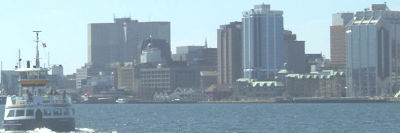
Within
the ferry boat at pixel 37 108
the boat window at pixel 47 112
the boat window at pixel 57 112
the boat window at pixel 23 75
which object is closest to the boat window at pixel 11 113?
the ferry boat at pixel 37 108

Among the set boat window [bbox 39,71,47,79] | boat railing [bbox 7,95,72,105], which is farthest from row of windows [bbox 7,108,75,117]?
boat window [bbox 39,71,47,79]

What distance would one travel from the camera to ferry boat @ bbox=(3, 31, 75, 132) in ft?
322

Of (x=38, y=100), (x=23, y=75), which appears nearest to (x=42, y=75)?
(x=23, y=75)

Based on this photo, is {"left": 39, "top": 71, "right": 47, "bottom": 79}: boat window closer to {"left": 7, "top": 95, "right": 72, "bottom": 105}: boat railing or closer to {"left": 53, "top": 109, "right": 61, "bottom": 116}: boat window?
{"left": 7, "top": 95, "right": 72, "bottom": 105}: boat railing

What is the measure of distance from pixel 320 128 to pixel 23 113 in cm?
3607

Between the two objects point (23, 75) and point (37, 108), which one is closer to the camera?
point (37, 108)

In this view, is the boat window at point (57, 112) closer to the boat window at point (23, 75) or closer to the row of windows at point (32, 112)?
the row of windows at point (32, 112)

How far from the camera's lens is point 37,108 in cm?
9856

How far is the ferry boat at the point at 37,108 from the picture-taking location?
98250mm

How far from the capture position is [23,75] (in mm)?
102000

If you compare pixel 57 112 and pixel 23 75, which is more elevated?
pixel 23 75

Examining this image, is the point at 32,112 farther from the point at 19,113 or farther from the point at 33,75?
the point at 33,75

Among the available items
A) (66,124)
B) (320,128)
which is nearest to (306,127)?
(320,128)

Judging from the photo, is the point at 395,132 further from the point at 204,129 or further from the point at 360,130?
the point at 204,129
